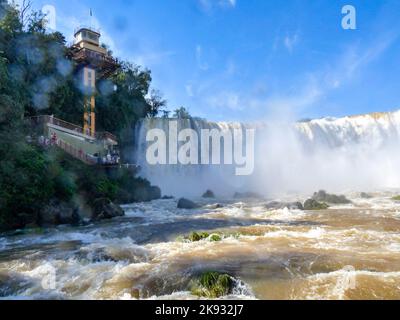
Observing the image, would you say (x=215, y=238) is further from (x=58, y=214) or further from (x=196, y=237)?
(x=58, y=214)

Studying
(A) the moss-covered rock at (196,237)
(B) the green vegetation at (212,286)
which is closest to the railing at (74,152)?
(A) the moss-covered rock at (196,237)

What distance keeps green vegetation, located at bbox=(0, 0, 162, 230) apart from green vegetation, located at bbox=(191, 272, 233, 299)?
10414 mm

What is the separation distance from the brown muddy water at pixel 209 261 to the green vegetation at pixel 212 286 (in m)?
0.17

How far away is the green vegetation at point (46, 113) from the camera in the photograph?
13875 millimetres

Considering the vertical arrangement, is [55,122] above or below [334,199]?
above

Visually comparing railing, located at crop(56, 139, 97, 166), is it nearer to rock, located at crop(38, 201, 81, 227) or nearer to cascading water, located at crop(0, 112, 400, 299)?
cascading water, located at crop(0, 112, 400, 299)

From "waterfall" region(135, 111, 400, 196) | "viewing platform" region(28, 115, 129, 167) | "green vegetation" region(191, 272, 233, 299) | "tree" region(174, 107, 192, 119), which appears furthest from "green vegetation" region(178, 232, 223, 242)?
"tree" region(174, 107, 192, 119)

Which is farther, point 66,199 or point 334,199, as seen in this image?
point 334,199

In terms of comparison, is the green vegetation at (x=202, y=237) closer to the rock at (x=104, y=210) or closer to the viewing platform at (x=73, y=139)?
the rock at (x=104, y=210)

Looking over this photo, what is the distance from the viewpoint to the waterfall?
115 ft

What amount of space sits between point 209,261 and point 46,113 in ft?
71.5

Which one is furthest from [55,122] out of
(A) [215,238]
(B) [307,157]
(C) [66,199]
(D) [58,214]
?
(B) [307,157]

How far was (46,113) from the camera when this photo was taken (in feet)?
81.4

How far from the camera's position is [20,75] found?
23.2 meters
